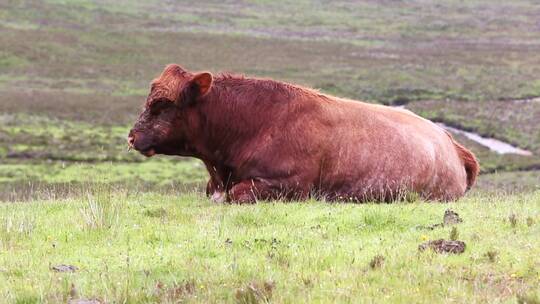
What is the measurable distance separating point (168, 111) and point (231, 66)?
56.8 meters

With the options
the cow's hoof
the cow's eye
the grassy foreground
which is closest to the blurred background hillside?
the cow's eye

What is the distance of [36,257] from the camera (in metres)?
7.12

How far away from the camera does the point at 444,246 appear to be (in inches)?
272

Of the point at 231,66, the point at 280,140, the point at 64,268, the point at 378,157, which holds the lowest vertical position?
the point at 231,66

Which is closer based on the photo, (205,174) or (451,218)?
(451,218)

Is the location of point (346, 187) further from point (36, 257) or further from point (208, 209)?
point (36, 257)

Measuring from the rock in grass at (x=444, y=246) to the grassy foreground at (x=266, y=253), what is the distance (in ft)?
0.25

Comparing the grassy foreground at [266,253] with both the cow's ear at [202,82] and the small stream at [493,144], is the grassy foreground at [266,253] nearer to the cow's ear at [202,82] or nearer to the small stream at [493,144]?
the cow's ear at [202,82]

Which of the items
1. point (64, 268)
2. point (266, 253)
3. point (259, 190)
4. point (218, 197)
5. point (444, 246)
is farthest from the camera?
point (218, 197)

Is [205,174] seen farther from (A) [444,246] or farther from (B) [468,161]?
(A) [444,246]

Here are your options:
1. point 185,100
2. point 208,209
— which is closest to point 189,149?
point 185,100

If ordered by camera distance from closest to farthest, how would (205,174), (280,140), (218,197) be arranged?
(280,140)
(218,197)
(205,174)

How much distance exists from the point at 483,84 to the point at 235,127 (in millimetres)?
50631

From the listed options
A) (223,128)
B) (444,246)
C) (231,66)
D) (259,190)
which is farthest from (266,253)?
(231,66)
